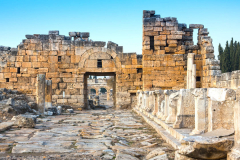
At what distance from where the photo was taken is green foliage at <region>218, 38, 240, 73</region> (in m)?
35.8

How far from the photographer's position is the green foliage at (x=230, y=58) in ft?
117

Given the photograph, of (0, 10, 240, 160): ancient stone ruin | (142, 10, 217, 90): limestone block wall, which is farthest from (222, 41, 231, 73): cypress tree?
(142, 10, 217, 90): limestone block wall

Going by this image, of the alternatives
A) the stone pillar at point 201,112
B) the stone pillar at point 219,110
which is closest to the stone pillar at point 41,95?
the stone pillar at point 201,112

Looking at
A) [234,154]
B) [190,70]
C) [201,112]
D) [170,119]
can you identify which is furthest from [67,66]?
[234,154]

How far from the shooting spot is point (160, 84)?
1514 centimetres

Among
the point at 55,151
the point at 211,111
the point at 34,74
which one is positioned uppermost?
the point at 34,74

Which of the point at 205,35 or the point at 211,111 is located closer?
the point at 211,111

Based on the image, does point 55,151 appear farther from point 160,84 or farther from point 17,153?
point 160,84

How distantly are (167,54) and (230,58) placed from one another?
25040mm

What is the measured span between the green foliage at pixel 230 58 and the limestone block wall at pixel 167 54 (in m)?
22.7

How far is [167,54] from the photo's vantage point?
49.9 feet

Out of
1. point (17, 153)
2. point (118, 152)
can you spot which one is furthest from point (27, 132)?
point (118, 152)

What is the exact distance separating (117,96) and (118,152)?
1067cm

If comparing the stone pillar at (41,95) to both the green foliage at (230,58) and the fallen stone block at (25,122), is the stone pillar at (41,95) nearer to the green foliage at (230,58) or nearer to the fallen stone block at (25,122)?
the fallen stone block at (25,122)
